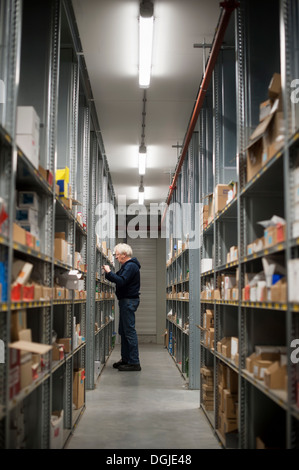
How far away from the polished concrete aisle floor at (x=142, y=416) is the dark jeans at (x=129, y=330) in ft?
1.16

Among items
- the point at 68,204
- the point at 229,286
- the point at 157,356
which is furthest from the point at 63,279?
the point at 157,356

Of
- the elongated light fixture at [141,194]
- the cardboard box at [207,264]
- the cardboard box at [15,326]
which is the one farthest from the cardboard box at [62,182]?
the elongated light fixture at [141,194]

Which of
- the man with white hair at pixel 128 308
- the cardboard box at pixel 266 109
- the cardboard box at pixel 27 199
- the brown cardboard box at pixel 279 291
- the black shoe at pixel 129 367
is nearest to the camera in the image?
the brown cardboard box at pixel 279 291

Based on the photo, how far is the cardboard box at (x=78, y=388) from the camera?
5.34 meters

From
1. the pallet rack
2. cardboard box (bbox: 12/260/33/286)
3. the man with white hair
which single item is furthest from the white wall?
cardboard box (bbox: 12/260/33/286)

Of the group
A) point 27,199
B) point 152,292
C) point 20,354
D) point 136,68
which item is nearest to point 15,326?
point 20,354

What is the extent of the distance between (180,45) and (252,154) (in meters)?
2.91

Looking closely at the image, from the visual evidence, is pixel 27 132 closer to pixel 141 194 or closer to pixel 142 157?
pixel 142 157

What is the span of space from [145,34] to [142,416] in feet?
13.7

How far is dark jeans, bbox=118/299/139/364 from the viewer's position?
8.36 m

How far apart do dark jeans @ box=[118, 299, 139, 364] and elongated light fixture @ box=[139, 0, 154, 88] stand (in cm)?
396

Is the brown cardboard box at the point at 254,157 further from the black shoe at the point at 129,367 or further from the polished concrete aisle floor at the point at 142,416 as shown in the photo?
the black shoe at the point at 129,367

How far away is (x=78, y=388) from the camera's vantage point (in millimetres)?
5441
